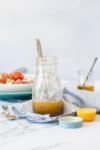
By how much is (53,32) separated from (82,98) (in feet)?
5.99

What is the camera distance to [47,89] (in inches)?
36.7

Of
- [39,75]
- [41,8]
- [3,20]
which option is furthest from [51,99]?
[3,20]

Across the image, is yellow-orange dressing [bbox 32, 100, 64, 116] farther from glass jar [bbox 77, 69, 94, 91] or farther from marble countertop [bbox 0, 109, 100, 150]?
glass jar [bbox 77, 69, 94, 91]

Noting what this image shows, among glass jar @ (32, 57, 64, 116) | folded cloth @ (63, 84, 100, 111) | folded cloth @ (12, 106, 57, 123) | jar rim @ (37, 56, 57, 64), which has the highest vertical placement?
jar rim @ (37, 56, 57, 64)

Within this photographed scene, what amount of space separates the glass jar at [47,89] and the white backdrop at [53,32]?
5.55ft

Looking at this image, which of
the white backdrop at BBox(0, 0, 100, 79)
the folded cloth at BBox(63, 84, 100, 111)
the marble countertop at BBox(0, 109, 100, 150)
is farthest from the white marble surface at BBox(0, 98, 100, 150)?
the white backdrop at BBox(0, 0, 100, 79)

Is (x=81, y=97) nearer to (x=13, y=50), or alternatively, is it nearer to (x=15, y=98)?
(x=15, y=98)

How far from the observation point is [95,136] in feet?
2.44

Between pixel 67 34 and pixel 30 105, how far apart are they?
180 cm

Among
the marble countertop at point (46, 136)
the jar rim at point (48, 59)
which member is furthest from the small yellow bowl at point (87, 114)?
the jar rim at point (48, 59)

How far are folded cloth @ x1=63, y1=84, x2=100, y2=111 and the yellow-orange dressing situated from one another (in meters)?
0.11

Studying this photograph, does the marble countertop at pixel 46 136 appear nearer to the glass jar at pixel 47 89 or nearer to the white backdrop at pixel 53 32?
the glass jar at pixel 47 89

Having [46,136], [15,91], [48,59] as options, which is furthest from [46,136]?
[15,91]

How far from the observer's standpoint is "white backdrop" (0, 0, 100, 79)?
2613mm
